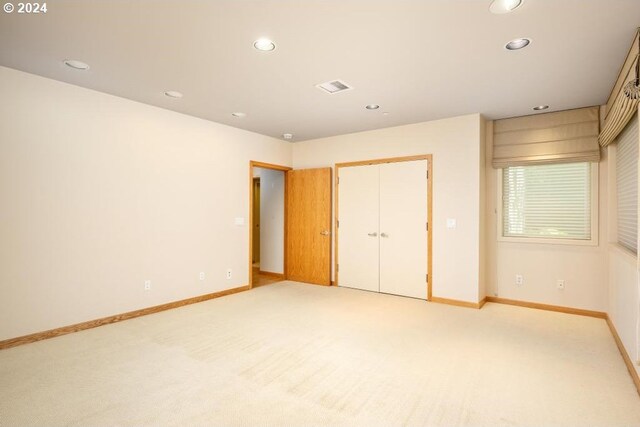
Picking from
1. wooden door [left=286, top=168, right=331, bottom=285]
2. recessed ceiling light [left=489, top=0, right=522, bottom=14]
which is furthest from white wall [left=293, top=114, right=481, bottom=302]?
recessed ceiling light [left=489, top=0, right=522, bottom=14]

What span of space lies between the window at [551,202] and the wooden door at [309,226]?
8.80 ft

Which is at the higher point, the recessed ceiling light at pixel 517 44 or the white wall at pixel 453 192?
the recessed ceiling light at pixel 517 44

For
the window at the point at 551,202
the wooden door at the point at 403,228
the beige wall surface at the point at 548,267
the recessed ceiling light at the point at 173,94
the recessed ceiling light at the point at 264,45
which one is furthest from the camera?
the wooden door at the point at 403,228

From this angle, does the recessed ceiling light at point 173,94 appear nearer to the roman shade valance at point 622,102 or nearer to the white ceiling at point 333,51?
the white ceiling at point 333,51

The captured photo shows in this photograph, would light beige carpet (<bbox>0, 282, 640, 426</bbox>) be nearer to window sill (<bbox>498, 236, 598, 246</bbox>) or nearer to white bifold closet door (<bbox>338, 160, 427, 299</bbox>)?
window sill (<bbox>498, 236, 598, 246</bbox>)

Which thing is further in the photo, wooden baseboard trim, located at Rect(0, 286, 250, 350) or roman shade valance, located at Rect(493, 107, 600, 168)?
roman shade valance, located at Rect(493, 107, 600, 168)

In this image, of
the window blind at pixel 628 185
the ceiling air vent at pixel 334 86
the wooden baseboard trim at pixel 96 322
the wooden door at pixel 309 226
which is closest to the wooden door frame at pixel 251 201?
the wooden door at pixel 309 226

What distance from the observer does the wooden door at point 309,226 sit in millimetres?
5746

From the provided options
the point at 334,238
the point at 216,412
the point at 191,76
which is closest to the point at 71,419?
the point at 216,412

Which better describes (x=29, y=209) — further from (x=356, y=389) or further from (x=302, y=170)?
(x=302, y=170)

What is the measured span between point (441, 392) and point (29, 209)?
12.7ft

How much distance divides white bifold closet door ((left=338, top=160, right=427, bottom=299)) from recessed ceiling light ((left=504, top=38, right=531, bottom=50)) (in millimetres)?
2280

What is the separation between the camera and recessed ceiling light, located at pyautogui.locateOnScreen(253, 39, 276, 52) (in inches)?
99.7

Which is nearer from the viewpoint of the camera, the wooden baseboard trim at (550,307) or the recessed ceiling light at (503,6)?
the recessed ceiling light at (503,6)
